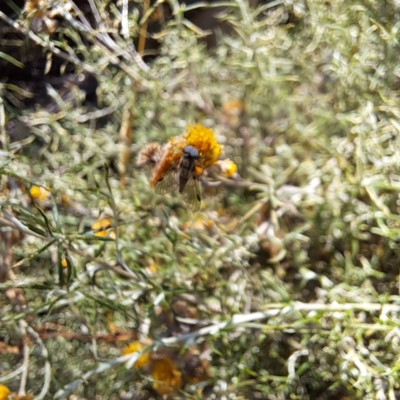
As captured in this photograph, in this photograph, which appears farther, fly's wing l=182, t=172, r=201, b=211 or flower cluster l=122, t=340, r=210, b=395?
flower cluster l=122, t=340, r=210, b=395

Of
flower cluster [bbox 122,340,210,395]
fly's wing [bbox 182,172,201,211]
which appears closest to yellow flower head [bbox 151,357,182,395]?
flower cluster [bbox 122,340,210,395]

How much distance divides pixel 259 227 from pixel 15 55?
0.79 metres

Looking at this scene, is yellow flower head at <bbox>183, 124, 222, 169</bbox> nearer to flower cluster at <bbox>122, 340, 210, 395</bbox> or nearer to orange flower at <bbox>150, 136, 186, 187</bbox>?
orange flower at <bbox>150, 136, 186, 187</bbox>

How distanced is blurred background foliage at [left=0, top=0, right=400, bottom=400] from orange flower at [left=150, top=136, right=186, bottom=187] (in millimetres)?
106

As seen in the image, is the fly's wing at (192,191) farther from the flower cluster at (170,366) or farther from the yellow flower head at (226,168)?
the flower cluster at (170,366)

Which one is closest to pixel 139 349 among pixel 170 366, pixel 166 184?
pixel 170 366

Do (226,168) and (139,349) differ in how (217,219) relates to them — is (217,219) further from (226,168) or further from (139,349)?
(139,349)

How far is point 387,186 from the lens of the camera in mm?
1092

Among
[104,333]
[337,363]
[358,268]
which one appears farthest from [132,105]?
[337,363]

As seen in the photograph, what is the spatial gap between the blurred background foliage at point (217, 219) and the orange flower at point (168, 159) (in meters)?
0.11

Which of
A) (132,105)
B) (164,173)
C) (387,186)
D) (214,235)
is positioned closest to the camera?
(164,173)

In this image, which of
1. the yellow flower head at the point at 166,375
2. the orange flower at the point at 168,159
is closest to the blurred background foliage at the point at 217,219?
the yellow flower head at the point at 166,375

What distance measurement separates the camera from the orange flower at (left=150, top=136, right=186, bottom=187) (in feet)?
3.15

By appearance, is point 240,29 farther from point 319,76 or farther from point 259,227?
point 259,227
